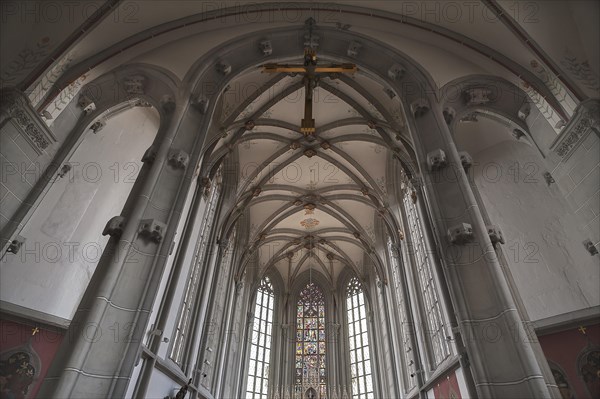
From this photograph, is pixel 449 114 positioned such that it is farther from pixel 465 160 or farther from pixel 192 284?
pixel 192 284

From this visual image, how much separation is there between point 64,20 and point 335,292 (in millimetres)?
19667

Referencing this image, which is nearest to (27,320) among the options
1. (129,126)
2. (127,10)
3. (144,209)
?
Result: (144,209)

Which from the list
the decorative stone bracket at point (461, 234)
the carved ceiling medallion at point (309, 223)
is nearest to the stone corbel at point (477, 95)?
the decorative stone bracket at point (461, 234)

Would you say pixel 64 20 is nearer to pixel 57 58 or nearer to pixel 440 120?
pixel 57 58

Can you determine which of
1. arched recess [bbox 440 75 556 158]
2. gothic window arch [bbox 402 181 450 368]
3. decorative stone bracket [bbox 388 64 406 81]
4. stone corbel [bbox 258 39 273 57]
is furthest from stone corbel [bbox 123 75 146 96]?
gothic window arch [bbox 402 181 450 368]

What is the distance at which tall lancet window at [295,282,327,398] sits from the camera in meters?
19.7

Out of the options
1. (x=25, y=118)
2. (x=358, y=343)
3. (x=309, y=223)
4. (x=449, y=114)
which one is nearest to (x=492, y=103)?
(x=449, y=114)

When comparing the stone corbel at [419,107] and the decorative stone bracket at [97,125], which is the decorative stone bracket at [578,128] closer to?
the stone corbel at [419,107]

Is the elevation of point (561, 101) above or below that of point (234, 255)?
below

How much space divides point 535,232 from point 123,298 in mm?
9807

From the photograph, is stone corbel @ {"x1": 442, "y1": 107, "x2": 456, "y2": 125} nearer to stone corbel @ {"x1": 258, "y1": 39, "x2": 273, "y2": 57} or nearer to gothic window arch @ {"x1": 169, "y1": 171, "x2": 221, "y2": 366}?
stone corbel @ {"x1": 258, "y1": 39, "x2": 273, "y2": 57}

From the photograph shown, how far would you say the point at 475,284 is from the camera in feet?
21.5

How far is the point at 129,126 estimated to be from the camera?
10578 millimetres

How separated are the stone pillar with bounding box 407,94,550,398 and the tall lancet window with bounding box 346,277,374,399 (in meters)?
14.3
